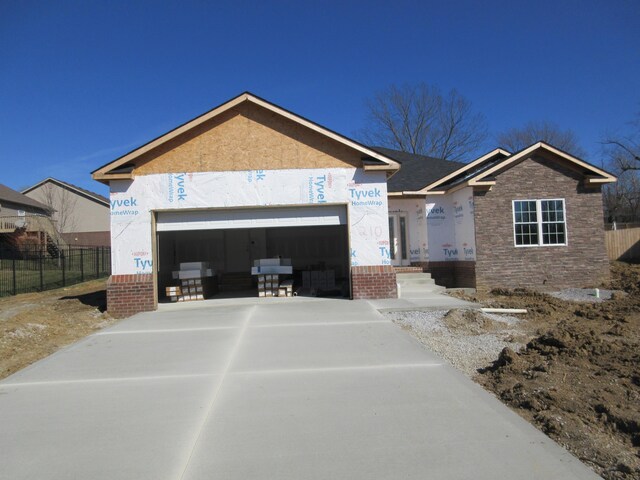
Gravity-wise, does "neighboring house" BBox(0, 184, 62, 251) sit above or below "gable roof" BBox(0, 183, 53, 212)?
below

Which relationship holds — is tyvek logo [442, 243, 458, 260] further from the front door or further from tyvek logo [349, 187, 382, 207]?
tyvek logo [349, 187, 382, 207]

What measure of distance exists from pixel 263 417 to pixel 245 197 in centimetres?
890

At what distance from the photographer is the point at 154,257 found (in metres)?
13.2

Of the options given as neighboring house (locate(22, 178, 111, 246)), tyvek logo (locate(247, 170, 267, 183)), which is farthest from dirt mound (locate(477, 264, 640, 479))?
neighboring house (locate(22, 178, 111, 246))

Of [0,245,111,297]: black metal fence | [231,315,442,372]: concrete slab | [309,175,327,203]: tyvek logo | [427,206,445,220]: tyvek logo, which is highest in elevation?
[309,175,327,203]: tyvek logo

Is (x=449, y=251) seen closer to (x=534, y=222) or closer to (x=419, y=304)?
(x=534, y=222)

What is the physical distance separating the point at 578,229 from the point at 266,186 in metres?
10.4

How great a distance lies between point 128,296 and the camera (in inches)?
511

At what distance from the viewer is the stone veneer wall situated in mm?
15680

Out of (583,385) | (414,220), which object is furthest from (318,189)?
(583,385)

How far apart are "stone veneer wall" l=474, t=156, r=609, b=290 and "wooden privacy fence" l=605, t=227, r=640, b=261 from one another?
915 centimetres

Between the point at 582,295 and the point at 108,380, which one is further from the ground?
the point at 582,295

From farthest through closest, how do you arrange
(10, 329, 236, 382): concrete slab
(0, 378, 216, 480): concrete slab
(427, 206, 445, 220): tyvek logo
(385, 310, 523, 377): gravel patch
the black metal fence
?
the black metal fence < (427, 206, 445, 220): tyvek logo < (385, 310, 523, 377): gravel patch < (10, 329, 236, 382): concrete slab < (0, 378, 216, 480): concrete slab

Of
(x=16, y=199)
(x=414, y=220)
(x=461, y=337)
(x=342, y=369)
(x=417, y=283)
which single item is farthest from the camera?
(x=16, y=199)
